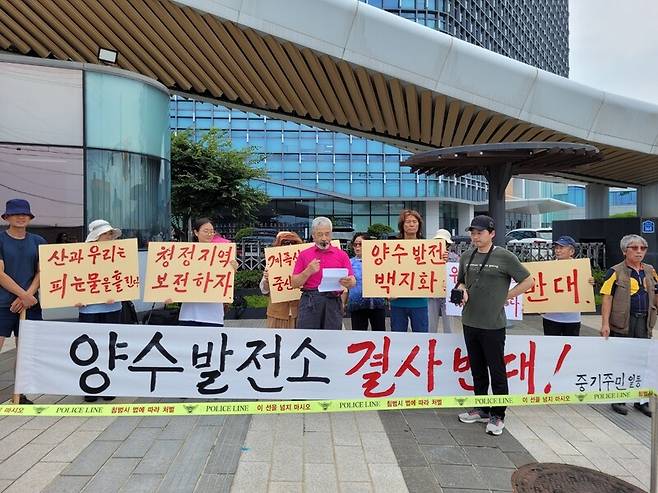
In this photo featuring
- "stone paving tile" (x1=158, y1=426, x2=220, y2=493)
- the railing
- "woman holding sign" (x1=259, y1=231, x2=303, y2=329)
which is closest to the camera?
"stone paving tile" (x1=158, y1=426, x2=220, y2=493)

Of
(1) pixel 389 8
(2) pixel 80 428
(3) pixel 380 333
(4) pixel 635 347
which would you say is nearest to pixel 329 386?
(3) pixel 380 333

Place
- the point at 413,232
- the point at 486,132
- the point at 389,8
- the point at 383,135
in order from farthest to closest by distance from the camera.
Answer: the point at 389,8 → the point at 383,135 → the point at 486,132 → the point at 413,232

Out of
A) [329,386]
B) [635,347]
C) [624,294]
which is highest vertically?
[624,294]

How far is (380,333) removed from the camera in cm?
439

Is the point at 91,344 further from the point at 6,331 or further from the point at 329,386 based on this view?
the point at 329,386

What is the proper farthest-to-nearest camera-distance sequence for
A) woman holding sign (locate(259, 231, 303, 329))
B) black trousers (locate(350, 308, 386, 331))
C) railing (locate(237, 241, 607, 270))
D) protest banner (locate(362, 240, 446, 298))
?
railing (locate(237, 241, 607, 270)), black trousers (locate(350, 308, 386, 331)), woman holding sign (locate(259, 231, 303, 329)), protest banner (locate(362, 240, 446, 298))

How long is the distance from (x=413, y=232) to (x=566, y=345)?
1901mm

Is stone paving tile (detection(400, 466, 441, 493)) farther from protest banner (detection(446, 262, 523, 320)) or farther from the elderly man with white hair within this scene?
protest banner (detection(446, 262, 523, 320))

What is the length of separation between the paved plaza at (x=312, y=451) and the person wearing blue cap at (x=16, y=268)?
100cm

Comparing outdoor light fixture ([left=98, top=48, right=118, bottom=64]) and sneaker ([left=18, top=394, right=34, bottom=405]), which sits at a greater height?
outdoor light fixture ([left=98, top=48, right=118, bottom=64])

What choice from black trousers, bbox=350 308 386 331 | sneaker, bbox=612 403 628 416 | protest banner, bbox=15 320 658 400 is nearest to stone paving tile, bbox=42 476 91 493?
protest banner, bbox=15 320 658 400

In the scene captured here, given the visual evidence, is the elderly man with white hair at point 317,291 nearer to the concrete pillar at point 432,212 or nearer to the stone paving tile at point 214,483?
the stone paving tile at point 214,483

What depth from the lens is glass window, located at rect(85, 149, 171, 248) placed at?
9.12m

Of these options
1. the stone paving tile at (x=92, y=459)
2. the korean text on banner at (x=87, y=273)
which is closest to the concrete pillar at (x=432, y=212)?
the korean text on banner at (x=87, y=273)
